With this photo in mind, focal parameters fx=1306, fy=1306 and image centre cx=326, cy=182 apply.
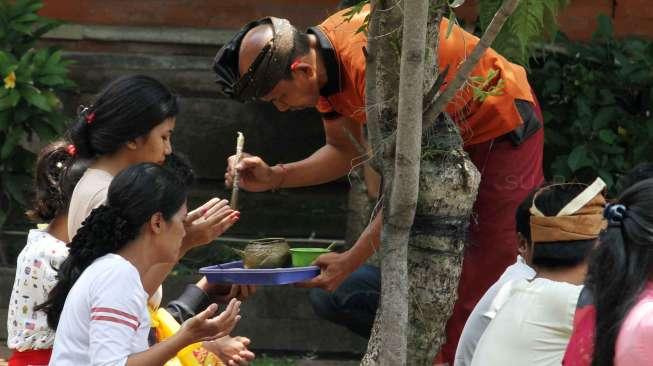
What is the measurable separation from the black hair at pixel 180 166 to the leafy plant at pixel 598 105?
2822 mm

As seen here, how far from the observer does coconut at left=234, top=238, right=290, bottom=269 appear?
4.51 meters

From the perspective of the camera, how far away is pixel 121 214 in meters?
3.79

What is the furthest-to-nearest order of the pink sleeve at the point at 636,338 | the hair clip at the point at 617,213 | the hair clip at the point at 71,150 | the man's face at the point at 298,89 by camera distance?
1. the man's face at the point at 298,89
2. the hair clip at the point at 71,150
3. the hair clip at the point at 617,213
4. the pink sleeve at the point at 636,338

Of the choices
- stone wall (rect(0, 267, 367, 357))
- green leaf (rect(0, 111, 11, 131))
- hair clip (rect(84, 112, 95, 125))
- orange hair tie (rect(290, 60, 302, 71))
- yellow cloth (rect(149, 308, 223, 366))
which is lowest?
stone wall (rect(0, 267, 367, 357))

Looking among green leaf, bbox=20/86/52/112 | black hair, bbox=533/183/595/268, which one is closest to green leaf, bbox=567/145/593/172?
black hair, bbox=533/183/595/268

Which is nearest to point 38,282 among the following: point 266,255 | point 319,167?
point 266,255

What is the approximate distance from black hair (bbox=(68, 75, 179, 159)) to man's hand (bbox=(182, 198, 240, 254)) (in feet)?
1.03

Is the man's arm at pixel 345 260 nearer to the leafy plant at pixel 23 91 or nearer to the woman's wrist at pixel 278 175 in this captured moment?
the woman's wrist at pixel 278 175

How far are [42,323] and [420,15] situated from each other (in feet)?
5.51

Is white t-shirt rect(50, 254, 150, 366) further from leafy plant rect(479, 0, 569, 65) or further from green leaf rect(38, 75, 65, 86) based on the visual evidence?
green leaf rect(38, 75, 65, 86)

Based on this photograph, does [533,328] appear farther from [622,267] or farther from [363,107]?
[363,107]

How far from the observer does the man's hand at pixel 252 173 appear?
15.9ft

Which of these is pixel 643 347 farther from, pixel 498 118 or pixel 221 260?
pixel 221 260

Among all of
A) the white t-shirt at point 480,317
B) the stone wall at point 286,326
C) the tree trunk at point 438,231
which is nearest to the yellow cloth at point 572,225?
the white t-shirt at point 480,317
